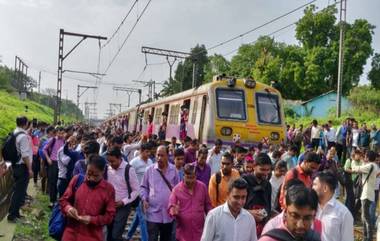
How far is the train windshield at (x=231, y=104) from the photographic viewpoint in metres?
15.8

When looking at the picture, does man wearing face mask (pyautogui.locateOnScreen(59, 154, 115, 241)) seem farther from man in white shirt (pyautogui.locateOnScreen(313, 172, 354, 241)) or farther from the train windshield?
the train windshield

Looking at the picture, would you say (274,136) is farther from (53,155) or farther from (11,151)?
(11,151)

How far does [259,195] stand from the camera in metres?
5.80

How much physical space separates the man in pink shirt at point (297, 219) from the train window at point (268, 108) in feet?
41.9

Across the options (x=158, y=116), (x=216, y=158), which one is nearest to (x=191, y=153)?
(x=216, y=158)

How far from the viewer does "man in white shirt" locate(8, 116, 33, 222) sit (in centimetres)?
898

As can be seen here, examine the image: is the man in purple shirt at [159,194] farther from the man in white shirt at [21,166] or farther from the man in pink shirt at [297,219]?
the man in pink shirt at [297,219]

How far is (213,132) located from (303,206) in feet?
39.5

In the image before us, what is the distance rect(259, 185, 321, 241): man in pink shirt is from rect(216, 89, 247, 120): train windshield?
1234cm

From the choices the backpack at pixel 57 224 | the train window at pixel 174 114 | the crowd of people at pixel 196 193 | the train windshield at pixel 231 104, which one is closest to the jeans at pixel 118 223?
the crowd of people at pixel 196 193

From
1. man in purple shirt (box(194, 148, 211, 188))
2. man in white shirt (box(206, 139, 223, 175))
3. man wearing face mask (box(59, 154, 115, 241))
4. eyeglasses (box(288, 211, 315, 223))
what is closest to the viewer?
eyeglasses (box(288, 211, 315, 223))

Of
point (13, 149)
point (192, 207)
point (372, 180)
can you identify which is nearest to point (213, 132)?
point (372, 180)

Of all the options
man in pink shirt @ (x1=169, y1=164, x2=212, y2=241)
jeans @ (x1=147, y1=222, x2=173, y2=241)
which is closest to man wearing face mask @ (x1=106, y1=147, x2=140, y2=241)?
jeans @ (x1=147, y1=222, x2=173, y2=241)

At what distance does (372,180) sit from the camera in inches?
412
